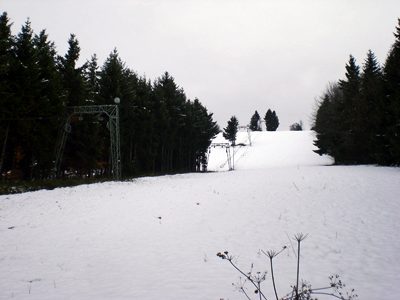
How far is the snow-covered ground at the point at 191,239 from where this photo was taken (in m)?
6.70

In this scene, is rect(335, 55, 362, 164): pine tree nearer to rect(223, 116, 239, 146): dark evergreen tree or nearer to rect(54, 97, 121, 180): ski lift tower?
rect(54, 97, 121, 180): ski lift tower

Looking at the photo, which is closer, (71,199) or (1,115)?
(71,199)

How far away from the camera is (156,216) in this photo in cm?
1327

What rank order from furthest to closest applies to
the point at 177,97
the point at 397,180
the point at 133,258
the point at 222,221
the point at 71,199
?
the point at 177,97, the point at 397,180, the point at 71,199, the point at 222,221, the point at 133,258

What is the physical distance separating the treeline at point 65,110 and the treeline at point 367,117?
23.4 m

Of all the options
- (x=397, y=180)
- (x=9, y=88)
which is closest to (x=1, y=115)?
(x=9, y=88)

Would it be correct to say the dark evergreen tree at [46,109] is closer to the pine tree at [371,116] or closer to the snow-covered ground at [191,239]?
the snow-covered ground at [191,239]

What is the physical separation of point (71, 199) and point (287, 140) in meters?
77.1

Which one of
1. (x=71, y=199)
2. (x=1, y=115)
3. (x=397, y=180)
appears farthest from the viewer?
(x=1, y=115)

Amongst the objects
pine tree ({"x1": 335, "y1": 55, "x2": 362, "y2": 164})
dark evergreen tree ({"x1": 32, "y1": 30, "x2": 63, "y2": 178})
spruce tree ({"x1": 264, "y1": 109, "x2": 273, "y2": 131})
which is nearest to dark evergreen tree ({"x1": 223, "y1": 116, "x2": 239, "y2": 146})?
pine tree ({"x1": 335, "y1": 55, "x2": 362, "y2": 164})

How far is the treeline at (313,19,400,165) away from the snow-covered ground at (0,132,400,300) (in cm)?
1306

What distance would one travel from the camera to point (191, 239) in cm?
1013

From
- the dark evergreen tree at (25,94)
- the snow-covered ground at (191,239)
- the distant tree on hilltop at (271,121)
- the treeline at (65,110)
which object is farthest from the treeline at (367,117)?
the distant tree on hilltop at (271,121)

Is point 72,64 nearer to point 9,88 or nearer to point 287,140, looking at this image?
point 9,88
